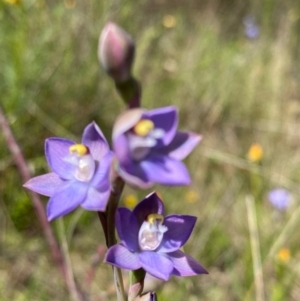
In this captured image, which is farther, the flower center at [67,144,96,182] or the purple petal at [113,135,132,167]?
the flower center at [67,144,96,182]

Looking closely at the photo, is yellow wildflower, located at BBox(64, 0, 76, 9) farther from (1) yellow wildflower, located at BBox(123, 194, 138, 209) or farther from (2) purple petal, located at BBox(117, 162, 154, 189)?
(2) purple petal, located at BBox(117, 162, 154, 189)

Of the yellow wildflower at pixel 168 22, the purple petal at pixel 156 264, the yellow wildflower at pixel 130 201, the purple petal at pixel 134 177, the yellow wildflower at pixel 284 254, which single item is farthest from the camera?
the yellow wildflower at pixel 168 22

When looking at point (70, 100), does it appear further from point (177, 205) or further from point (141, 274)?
point (141, 274)

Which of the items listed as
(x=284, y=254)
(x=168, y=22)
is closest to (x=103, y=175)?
(x=284, y=254)

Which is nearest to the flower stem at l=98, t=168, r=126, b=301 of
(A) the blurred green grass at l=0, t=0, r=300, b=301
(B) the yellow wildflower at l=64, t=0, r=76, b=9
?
(A) the blurred green grass at l=0, t=0, r=300, b=301

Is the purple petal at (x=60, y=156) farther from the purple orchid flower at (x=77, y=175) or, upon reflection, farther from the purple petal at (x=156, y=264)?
the purple petal at (x=156, y=264)

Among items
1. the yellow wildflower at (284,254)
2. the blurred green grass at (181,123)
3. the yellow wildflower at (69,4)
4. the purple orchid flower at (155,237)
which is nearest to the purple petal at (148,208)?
the purple orchid flower at (155,237)

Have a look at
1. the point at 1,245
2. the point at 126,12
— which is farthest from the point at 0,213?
the point at 126,12
